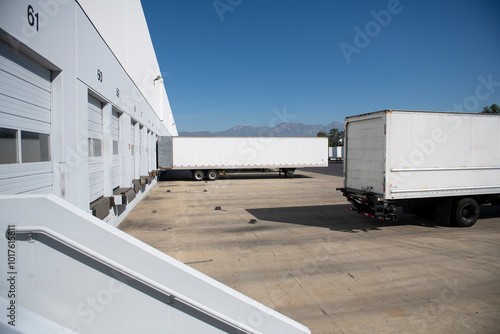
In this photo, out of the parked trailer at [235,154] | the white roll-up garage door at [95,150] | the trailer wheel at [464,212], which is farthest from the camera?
the parked trailer at [235,154]

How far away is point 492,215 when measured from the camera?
10688 mm

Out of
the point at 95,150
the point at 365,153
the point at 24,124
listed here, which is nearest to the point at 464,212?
the point at 365,153

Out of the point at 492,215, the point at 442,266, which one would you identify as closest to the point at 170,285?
Result: the point at 442,266

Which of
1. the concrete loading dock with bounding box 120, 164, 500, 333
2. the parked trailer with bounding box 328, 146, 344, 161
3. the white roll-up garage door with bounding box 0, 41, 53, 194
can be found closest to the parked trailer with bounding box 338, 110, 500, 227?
the concrete loading dock with bounding box 120, 164, 500, 333

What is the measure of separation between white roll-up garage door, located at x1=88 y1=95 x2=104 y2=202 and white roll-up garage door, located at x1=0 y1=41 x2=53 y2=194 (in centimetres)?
203

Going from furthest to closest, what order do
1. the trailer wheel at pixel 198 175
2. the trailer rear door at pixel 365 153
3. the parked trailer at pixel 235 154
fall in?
the trailer wheel at pixel 198 175 → the parked trailer at pixel 235 154 → the trailer rear door at pixel 365 153

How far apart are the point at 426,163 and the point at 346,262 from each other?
4.54 m

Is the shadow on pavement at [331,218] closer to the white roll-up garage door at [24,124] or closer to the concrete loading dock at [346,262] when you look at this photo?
the concrete loading dock at [346,262]

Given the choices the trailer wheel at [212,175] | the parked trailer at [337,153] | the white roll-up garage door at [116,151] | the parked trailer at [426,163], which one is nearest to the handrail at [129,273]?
the parked trailer at [426,163]

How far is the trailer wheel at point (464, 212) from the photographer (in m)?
8.87

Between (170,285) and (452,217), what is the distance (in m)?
9.75

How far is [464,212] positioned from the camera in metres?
9.12

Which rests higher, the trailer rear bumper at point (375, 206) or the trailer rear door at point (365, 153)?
the trailer rear door at point (365, 153)

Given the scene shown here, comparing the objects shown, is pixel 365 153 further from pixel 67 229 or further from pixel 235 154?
pixel 235 154
